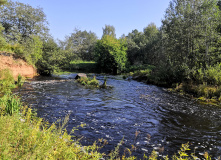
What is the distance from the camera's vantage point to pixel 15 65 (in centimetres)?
1827

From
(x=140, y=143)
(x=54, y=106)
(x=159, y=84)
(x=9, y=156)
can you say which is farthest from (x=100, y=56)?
(x=9, y=156)

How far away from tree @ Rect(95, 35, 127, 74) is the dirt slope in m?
20.3

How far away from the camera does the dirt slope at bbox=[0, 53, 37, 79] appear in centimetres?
1700

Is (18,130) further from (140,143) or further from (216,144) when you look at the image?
(216,144)

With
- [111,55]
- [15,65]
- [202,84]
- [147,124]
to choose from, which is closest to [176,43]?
[202,84]

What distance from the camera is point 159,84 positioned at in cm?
1983

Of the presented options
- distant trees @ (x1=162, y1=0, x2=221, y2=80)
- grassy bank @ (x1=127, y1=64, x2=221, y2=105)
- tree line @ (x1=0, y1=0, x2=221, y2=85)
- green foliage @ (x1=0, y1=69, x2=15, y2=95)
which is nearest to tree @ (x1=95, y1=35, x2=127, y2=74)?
tree line @ (x1=0, y1=0, x2=221, y2=85)

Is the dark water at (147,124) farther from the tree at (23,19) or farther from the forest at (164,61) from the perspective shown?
the tree at (23,19)

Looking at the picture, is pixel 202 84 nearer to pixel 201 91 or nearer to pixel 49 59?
pixel 201 91

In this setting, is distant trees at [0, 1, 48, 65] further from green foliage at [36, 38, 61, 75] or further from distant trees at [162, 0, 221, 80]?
distant trees at [162, 0, 221, 80]

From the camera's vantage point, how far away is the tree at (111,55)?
3772 centimetres

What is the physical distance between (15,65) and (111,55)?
77.8 feet

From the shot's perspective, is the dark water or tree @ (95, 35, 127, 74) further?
tree @ (95, 35, 127, 74)

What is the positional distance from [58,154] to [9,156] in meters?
0.97
